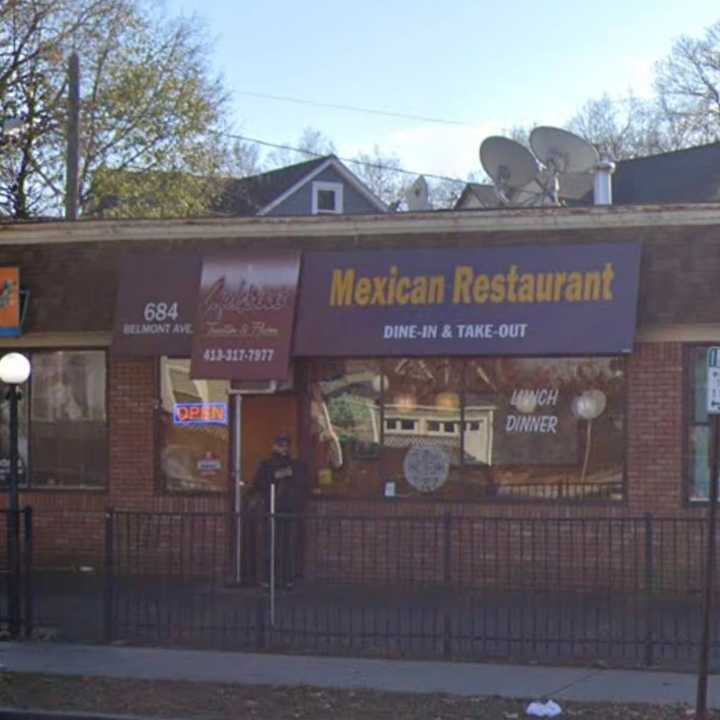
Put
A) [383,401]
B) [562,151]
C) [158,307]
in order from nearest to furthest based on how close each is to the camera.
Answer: [383,401], [158,307], [562,151]

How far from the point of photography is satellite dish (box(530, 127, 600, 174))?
1750 centimetres

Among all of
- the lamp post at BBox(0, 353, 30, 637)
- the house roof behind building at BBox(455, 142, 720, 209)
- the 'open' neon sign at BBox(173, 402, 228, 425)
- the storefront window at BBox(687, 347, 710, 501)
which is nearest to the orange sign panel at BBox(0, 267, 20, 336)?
the 'open' neon sign at BBox(173, 402, 228, 425)

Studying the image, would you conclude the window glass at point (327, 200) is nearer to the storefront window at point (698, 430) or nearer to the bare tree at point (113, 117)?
the bare tree at point (113, 117)

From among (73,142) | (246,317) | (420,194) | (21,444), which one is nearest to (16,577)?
(246,317)

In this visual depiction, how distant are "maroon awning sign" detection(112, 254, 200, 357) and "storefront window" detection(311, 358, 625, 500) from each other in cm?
170

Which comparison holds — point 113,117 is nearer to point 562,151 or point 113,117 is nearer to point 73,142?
point 73,142

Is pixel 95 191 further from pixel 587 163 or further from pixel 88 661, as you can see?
pixel 88 661

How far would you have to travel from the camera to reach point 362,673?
10227 mm

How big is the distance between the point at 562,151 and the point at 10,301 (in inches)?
→ 304

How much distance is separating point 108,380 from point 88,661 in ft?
19.5

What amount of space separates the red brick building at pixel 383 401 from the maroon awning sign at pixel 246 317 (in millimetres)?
170

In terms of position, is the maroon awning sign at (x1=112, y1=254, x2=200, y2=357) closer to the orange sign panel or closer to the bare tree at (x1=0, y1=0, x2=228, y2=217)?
the orange sign panel

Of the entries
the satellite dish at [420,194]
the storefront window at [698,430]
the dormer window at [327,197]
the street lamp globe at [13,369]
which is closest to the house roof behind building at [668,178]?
the satellite dish at [420,194]

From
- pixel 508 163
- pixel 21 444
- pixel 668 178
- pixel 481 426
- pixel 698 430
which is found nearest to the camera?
pixel 698 430
